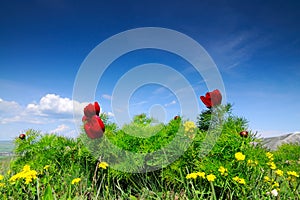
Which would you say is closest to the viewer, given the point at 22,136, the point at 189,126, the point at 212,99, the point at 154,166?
the point at 154,166

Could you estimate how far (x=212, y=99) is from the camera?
9.49 feet

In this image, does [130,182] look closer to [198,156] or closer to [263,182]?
Result: [198,156]

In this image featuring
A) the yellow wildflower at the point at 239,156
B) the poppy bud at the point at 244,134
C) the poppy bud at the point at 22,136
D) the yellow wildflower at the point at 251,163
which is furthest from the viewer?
the poppy bud at the point at 22,136

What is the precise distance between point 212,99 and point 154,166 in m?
1.02

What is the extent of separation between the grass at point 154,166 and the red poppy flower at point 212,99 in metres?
0.13

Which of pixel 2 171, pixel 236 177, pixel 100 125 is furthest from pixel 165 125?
pixel 2 171

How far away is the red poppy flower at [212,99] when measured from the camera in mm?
2892

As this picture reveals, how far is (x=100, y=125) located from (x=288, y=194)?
2.23 m

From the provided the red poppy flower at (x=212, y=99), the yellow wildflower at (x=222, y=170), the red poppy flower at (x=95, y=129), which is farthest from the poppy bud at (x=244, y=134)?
the red poppy flower at (x=95, y=129)

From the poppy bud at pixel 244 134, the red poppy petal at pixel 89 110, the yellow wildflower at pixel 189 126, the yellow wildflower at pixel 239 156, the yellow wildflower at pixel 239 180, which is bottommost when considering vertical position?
the yellow wildflower at pixel 239 180

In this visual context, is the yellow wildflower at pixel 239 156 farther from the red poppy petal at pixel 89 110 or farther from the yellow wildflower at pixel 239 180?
the red poppy petal at pixel 89 110

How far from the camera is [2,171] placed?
373 cm

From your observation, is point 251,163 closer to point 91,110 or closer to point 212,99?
point 212,99

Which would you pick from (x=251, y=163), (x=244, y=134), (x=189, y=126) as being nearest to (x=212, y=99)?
(x=189, y=126)
